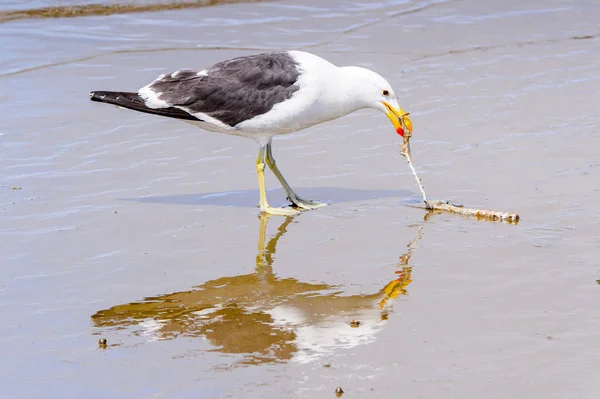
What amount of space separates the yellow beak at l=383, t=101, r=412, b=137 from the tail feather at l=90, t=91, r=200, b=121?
4.69 ft

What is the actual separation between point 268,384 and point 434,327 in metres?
0.95

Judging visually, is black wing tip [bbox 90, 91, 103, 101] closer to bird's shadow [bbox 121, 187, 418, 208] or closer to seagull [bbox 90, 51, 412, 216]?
seagull [bbox 90, 51, 412, 216]

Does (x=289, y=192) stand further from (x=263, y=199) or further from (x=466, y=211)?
(x=466, y=211)

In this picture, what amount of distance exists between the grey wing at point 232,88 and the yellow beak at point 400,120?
723 millimetres

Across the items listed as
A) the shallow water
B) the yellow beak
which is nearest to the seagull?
the yellow beak

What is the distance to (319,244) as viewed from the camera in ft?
20.0

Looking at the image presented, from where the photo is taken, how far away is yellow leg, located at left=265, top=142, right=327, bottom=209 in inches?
275

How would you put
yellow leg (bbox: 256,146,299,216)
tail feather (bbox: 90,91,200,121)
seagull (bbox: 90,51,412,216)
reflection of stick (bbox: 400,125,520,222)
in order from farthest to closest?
1. tail feather (bbox: 90,91,200,121)
2. seagull (bbox: 90,51,412,216)
3. yellow leg (bbox: 256,146,299,216)
4. reflection of stick (bbox: 400,125,520,222)

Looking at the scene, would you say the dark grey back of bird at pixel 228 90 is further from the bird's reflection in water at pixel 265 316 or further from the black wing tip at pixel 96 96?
the bird's reflection in water at pixel 265 316

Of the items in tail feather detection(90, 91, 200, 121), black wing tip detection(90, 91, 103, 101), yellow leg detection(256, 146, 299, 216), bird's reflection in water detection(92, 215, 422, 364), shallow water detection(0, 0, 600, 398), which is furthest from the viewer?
black wing tip detection(90, 91, 103, 101)

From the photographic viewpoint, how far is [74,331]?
480 cm

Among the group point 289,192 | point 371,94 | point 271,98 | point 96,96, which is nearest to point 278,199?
point 289,192

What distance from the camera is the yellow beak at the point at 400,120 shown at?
712cm

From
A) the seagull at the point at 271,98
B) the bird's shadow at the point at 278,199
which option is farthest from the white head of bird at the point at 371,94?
the bird's shadow at the point at 278,199
